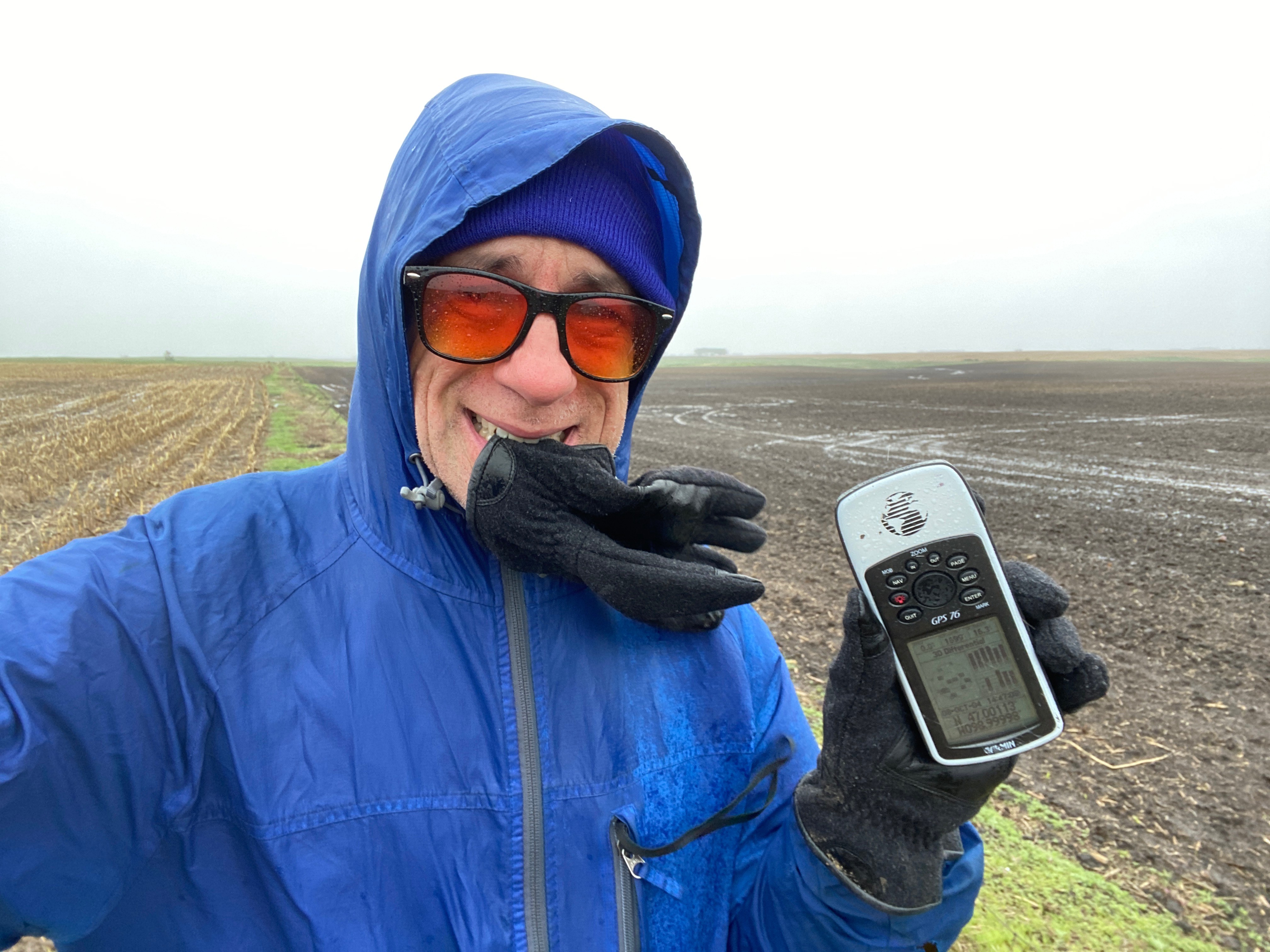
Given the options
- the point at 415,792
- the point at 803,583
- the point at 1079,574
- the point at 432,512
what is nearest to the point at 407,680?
the point at 415,792

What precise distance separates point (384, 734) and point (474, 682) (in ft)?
0.53

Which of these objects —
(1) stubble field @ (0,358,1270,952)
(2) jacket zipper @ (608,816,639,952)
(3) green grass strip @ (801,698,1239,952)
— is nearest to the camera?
(2) jacket zipper @ (608,816,639,952)

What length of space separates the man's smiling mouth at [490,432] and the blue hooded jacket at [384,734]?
0.42ft

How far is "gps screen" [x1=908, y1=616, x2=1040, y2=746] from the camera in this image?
4.05 feet

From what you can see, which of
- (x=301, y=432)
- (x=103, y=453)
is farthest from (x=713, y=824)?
(x=301, y=432)

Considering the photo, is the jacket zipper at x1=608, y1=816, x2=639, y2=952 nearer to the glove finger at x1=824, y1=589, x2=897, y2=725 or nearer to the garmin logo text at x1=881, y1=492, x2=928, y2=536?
the glove finger at x1=824, y1=589, x2=897, y2=725

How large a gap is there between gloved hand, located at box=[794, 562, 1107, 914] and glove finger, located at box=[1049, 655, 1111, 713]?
4.5 inches

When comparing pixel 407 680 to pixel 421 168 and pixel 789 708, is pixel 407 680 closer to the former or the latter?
pixel 789 708

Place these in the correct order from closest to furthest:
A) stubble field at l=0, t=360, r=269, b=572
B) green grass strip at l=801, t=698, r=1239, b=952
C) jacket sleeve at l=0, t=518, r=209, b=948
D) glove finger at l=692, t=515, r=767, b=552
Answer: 1. jacket sleeve at l=0, t=518, r=209, b=948
2. glove finger at l=692, t=515, r=767, b=552
3. green grass strip at l=801, t=698, r=1239, b=952
4. stubble field at l=0, t=360, r=269, b=572

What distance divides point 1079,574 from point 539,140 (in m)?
7.56

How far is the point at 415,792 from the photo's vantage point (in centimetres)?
108

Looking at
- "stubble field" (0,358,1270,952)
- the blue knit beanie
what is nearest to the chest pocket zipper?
the blue knit beanie

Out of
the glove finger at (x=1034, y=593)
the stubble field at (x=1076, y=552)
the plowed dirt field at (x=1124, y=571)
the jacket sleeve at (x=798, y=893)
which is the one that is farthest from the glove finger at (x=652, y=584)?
the plowed dirt field at (x=1124, y=571)

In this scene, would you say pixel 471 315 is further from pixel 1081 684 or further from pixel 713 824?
pixel 1081 684
